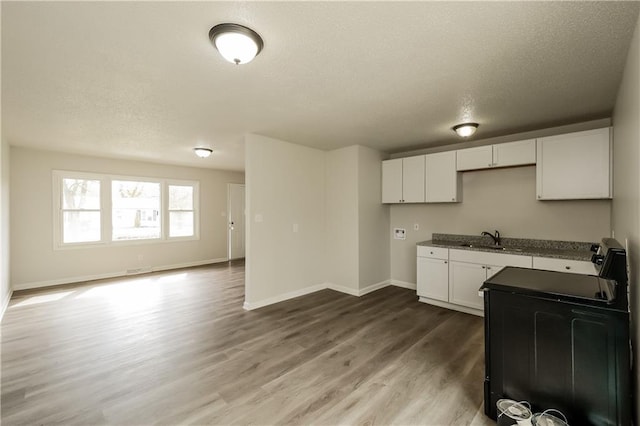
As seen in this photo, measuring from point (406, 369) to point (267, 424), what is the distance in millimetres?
1280

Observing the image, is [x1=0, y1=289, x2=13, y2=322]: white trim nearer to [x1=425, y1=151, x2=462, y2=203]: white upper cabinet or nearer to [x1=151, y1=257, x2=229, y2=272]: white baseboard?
[x1=151, y1=257, x2=229, y2=272]: white baseboard

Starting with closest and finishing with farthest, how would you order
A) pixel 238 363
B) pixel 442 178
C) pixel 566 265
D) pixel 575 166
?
pixel 238 363
pixel 566 265
pixel 575 166
pixel 442 178

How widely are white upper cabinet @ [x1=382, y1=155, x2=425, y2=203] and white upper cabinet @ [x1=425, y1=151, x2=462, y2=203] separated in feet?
0.37

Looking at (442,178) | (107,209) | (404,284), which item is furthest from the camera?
(107,209)

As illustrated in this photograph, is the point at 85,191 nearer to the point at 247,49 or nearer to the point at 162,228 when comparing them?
the point at 162,228

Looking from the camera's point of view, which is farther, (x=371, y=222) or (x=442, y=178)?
(x=371, y=222)

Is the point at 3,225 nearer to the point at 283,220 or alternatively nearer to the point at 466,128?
the point at 283,220

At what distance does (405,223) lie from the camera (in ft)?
16.8

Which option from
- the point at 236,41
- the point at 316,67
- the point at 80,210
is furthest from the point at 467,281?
the point at 80,210

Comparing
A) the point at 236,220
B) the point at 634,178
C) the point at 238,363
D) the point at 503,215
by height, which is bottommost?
the point at 238,363

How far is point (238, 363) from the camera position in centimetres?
259

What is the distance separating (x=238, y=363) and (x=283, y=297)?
6.05ft

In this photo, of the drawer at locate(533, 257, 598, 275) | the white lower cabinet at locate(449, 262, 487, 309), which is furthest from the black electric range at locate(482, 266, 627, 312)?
the white lower cabinet at locate(449, 262, 487, 309)

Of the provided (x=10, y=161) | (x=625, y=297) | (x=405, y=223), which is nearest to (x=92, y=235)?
(x=10, y=161)
